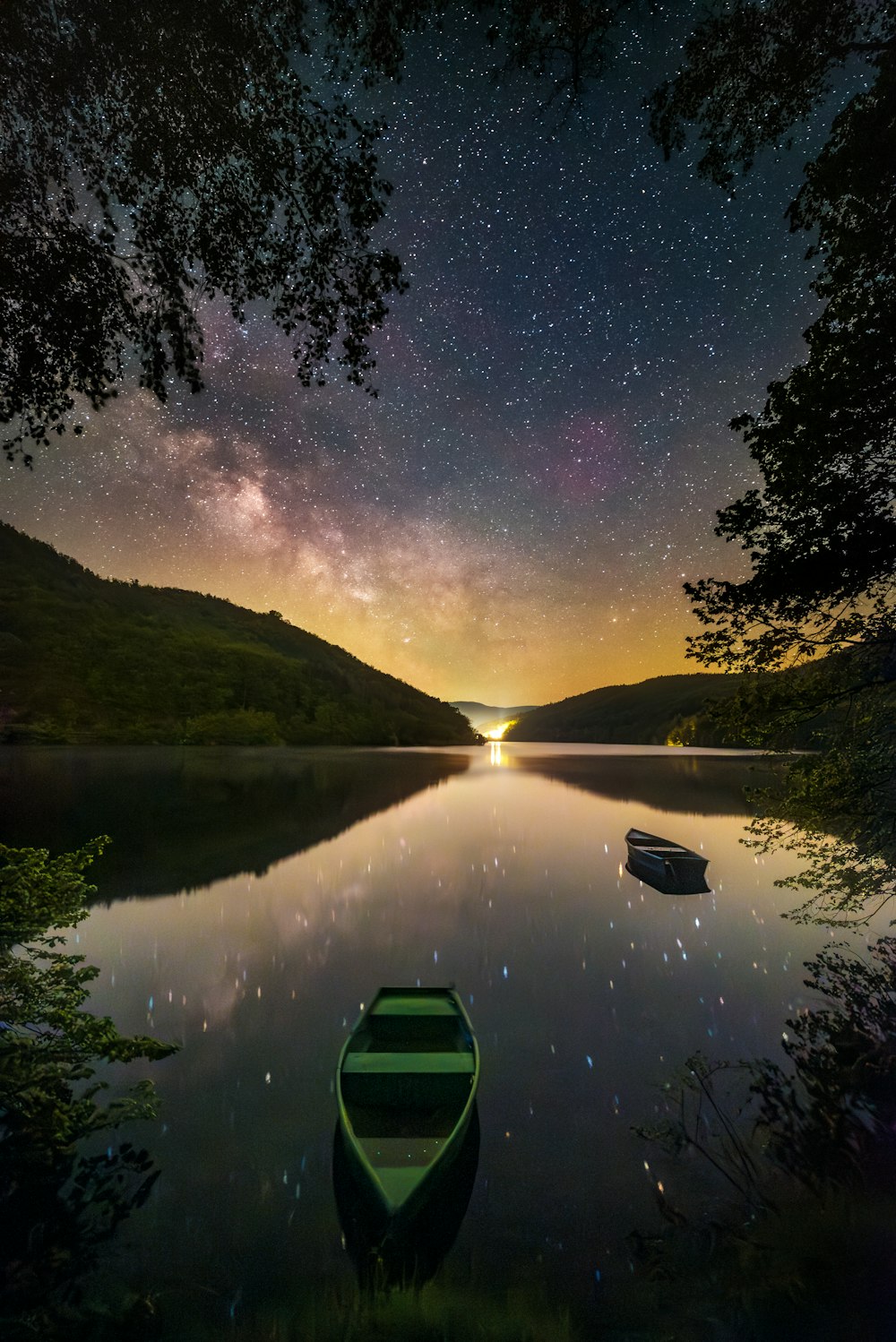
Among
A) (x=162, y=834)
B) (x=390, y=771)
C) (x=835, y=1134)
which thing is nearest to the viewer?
(x=835, y=1134)

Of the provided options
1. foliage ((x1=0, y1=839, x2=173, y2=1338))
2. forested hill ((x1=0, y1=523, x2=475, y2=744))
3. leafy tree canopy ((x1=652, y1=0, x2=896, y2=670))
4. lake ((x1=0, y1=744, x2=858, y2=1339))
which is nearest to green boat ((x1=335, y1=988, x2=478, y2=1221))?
lake ((x1=0, y1=744, x2=858, y2=1339))

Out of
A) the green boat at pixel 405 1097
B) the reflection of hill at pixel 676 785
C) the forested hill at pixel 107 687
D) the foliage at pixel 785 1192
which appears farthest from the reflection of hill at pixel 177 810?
the forested hill at pixel 107 687

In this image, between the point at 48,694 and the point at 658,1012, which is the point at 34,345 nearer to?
the point at 658,1012

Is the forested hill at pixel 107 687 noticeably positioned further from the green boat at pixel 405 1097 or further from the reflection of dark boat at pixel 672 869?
the green boat at pixel 405 1097

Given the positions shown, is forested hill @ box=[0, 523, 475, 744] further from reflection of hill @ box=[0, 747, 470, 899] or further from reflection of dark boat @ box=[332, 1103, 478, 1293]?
reflection of dark boat @ box=[332, 1103, 478, 1293]

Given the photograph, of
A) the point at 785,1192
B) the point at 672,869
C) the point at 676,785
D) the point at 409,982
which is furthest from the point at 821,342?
the point at 676,785

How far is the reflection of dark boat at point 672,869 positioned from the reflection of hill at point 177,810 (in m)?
23.5

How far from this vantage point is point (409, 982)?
58.2 feet

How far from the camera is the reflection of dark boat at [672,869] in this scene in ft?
88.9

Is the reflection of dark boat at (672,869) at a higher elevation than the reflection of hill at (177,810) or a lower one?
higher

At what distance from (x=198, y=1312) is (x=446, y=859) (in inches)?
1330

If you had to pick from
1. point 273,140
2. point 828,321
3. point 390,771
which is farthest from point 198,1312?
point 390,771

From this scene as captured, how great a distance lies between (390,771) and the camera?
114562 millimetres

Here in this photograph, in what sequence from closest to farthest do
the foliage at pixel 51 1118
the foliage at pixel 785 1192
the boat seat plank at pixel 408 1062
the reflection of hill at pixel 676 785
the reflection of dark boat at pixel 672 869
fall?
the foliage at pixel 785 1192, the foliage at pixel 51 1118, the boat seat plank at pixel 408 1062, the reflection of dark boat at pixel 672 869, the reflection of hill at pixel 676 785
